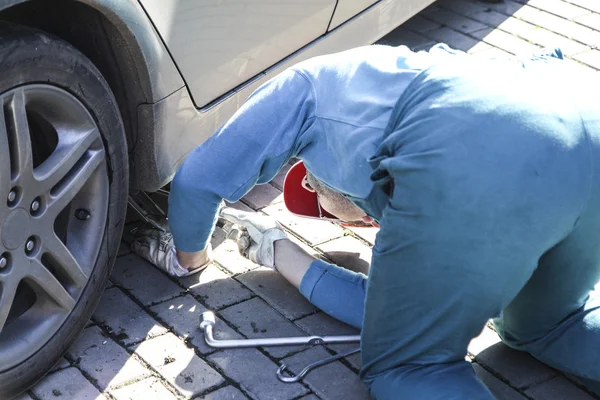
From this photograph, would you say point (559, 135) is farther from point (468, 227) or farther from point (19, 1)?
point (19, 1)

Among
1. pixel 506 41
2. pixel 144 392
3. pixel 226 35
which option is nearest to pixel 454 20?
pixel 506 41

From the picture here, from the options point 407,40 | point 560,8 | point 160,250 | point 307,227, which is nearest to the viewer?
point 160,250

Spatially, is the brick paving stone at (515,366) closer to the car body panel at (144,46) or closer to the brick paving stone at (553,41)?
the car body panel at (144,46)

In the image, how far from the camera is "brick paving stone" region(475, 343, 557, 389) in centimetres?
281

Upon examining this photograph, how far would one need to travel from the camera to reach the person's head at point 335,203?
A: 9.41 ft

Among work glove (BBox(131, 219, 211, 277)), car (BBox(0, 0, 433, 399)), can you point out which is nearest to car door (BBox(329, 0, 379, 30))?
car (BBox(0, 0, 433, 399))

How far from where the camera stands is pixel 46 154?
8.62ft

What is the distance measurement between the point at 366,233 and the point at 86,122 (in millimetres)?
1306

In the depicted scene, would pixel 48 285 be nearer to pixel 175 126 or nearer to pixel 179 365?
pixel 179 365

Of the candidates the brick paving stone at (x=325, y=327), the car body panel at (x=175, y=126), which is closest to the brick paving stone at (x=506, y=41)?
the car body panel at (x=175, y=126)

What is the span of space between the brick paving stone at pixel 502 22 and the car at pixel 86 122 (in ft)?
7.89

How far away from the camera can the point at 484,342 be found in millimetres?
2959

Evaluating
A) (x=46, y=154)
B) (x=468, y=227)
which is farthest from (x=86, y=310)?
(x=468, y=227)

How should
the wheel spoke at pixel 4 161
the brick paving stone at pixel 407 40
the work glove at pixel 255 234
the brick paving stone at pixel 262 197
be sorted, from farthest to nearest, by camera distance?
1. the brick paving stone at pixel 407 40
2. the brick paving stone at pixel 262 197
3. the work glove at pixel 255 234
4. the wheel spoke at pixel 4 161
